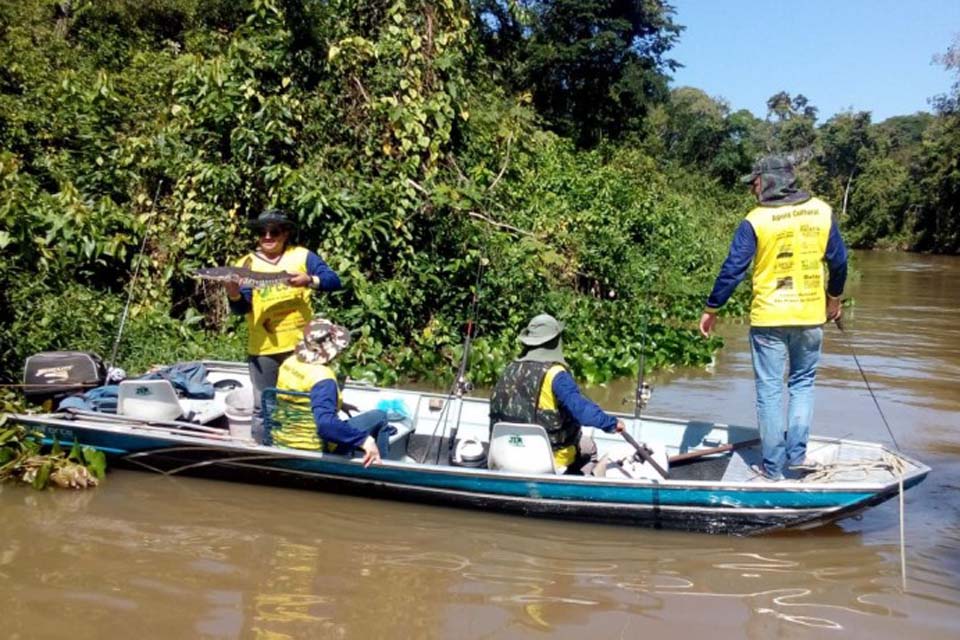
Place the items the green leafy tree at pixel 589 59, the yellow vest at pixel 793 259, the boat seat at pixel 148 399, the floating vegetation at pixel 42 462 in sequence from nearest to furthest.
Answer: the yellow vest at pixel 793 259, the floating vegetation at pixel 42 462, the boat seat at pixel 148 399, the green leafy tree at pixel 589 59

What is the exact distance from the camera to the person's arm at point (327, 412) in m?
5.48

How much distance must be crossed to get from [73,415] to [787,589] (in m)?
4.79

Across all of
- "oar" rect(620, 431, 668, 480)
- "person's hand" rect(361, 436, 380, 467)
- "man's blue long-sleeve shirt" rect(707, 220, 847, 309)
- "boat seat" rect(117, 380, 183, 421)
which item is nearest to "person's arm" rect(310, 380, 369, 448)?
"person's hand" rect(361, 436, 380, 467)

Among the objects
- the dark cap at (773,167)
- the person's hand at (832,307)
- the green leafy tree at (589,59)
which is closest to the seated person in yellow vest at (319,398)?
the dark cap at (773,167)

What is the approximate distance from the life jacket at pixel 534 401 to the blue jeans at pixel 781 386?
1.17 metres

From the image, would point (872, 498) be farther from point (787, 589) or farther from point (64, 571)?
point (64, 571)

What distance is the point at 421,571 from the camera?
500cm

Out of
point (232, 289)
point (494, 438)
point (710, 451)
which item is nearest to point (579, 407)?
point (494, 438)

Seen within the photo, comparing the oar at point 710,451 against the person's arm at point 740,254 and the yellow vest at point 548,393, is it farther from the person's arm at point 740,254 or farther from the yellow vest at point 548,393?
the person's arm at point 740,254

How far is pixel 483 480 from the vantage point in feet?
18.4

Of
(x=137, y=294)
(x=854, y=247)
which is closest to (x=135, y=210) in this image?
(x=137, y=294)

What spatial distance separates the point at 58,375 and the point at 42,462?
3.06 feet

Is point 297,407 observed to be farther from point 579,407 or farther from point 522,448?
point 579,407

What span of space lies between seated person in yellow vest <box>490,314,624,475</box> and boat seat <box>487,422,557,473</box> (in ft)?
0.34
